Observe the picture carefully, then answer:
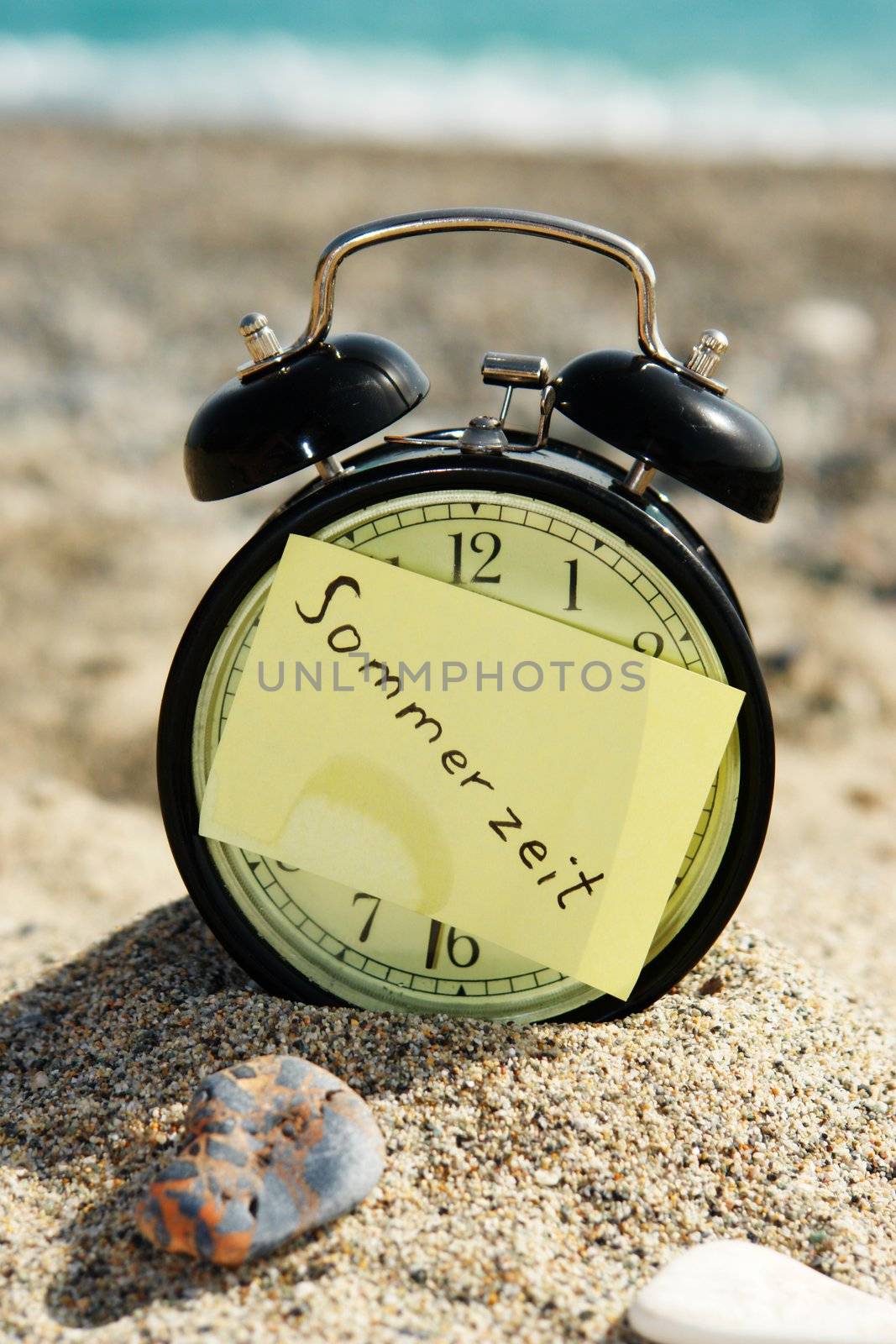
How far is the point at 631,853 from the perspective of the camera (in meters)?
1.37

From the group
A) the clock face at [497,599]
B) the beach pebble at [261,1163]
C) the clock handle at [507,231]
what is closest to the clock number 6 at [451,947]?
the clock face at [497,599]

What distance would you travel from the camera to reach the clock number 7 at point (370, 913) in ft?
4.69

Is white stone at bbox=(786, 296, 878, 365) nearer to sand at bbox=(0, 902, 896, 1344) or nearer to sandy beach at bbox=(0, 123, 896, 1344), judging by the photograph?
sandy beach at bbox=(0, 123, 896, 1344)

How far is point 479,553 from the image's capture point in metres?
1.34

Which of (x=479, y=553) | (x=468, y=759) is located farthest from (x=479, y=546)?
(x=468, y=759)

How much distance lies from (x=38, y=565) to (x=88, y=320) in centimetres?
131

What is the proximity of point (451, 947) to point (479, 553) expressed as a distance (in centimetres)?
46

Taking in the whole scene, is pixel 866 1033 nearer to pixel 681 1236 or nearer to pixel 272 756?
pixel 681 1236

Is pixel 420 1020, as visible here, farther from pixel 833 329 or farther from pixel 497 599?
pixel 833 329

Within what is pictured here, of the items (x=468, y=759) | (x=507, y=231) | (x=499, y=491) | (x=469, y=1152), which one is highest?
(x=507, y=231)

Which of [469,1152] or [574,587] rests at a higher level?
[574,587]

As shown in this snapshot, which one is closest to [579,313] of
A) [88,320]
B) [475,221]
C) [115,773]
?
[88,320]

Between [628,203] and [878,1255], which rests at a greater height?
[628,203]

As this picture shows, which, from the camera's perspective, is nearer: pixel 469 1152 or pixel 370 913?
pixel 469 1152
